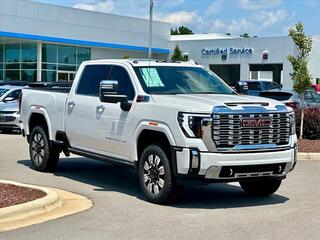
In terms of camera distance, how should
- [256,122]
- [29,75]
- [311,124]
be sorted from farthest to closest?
[29,75] < [311,124] < [256,122]

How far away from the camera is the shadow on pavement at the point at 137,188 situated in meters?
8.81

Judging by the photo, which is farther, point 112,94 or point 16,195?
point 112,94

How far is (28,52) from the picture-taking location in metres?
47.5

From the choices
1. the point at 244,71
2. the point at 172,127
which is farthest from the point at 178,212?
the point at 244,71

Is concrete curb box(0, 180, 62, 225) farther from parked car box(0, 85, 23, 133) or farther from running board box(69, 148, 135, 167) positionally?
parked car box(0, 85, 23, 133)

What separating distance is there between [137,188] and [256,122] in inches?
106

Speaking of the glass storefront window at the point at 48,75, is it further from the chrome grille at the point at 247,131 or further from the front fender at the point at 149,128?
the chrome grille at the point at 247,131

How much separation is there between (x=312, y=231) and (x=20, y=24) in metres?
39.8

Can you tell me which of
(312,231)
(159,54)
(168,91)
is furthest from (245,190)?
(159,54)

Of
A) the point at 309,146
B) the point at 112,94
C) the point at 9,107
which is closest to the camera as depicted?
the point at 112,94

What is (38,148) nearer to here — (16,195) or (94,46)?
(16,195)

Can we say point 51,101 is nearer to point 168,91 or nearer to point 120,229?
point 168,91

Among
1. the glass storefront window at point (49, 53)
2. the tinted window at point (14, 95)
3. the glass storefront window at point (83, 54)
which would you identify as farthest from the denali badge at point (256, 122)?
the glass storefront window at point (83, 54)

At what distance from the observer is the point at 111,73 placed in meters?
9.90
